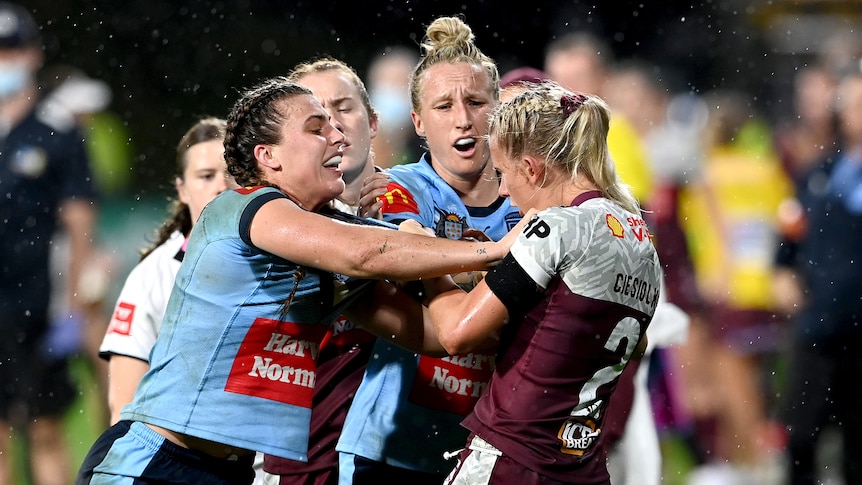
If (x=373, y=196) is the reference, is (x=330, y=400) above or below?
below

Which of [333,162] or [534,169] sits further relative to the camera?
[333,162]

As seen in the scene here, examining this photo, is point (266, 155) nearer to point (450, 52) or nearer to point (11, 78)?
point (450, 52)

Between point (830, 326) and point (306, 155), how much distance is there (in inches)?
163

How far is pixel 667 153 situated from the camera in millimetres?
7328

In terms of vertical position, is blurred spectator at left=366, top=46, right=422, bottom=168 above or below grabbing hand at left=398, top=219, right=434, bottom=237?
above

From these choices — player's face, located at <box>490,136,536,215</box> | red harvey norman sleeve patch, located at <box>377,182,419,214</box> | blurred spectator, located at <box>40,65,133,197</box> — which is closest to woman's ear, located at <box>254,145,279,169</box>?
red harvey norman sleeve patch, located at <box>377,182,419,214</box>

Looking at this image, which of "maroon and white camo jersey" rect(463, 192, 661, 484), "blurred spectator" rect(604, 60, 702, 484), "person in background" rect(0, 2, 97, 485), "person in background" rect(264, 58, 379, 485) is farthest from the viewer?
"person in background" rect(0, 2, 97, 485)

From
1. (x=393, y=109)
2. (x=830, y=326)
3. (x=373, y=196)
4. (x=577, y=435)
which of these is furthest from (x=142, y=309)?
(x=830, y=326)

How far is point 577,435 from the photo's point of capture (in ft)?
9.07

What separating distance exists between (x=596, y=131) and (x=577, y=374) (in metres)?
0.64

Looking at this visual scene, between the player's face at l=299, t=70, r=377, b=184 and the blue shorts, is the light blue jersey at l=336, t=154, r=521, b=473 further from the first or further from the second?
the blue shorts

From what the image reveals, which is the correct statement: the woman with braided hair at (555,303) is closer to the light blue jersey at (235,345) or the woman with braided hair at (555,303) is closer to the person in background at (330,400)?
the light blue jersey at (235,345)

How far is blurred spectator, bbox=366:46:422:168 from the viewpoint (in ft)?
24.3

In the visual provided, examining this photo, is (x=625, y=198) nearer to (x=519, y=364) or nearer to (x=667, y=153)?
(x=519, y=364)
